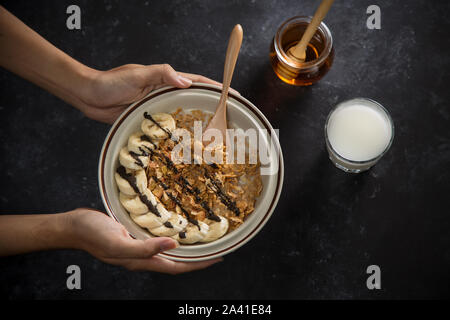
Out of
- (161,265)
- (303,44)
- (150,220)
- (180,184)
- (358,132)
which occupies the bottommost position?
(161,265)

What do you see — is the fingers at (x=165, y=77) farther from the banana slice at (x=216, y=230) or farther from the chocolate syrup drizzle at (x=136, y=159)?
the banana slice at (x=216, y=230)

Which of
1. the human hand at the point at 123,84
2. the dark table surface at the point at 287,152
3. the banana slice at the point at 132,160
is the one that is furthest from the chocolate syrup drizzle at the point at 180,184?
the dark table surface at the point at 287,152

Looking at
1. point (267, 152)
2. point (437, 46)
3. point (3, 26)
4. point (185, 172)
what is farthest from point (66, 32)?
point (437, 46)

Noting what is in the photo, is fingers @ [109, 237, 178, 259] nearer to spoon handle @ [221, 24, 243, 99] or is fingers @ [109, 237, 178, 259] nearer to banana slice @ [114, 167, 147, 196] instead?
banana slice @ [114, 167, 147, 196]

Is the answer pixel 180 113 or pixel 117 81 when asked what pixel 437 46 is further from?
pixel 117 81

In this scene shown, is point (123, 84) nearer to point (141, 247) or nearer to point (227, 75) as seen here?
point (227, 75)

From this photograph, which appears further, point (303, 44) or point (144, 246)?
point (303, 44)

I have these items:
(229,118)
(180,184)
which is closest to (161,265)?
(180,184)
